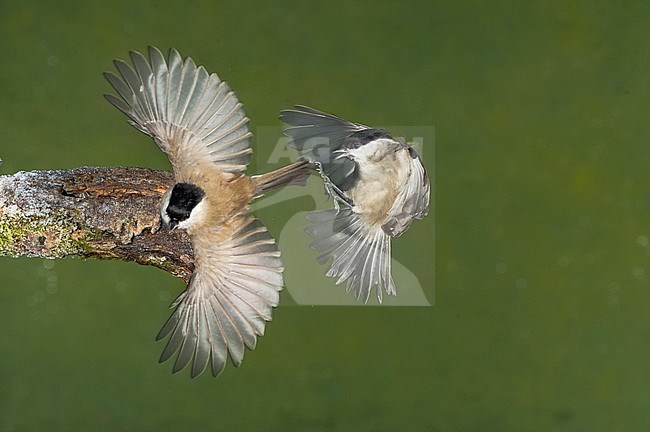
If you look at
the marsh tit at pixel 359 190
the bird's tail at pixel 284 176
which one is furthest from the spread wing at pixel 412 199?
the bird's tail at pixel 284 176

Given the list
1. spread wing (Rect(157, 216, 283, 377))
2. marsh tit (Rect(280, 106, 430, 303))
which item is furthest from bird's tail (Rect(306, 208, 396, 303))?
spread wing (Rect(157, 216, 283, 377))

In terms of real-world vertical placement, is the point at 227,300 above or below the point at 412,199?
below

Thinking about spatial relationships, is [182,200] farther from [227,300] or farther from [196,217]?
[227,300]

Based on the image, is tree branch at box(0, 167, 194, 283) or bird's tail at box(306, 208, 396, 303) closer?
tree branch at box(0, 167, 194, 283)

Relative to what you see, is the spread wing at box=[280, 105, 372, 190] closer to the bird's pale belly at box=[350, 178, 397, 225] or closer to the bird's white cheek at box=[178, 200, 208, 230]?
the bird's pale belly at box=[350, 178, 397, 225]

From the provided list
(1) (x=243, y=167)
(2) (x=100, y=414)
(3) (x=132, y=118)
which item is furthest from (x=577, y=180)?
(2) (x=100, y=414)

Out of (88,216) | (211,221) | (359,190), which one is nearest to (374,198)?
(359,190)

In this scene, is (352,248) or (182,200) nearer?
(182,200)

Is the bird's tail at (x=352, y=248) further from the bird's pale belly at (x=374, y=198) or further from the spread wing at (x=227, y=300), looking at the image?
the spread wing at (x=227, y=300)
